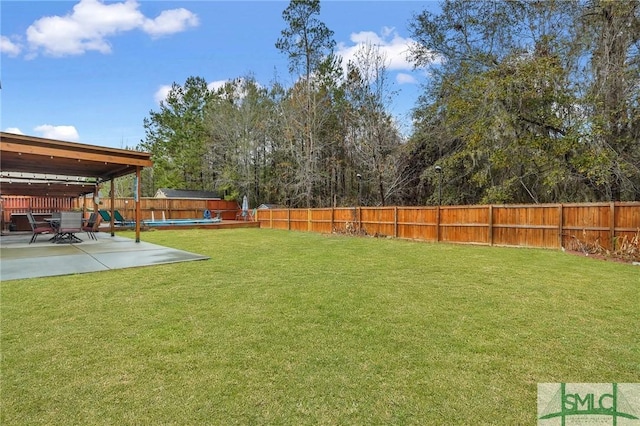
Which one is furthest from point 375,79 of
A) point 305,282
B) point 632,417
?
point 632,417

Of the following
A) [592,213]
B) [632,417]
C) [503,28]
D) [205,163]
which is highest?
[503,28]

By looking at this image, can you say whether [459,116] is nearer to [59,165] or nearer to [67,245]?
[67,245]

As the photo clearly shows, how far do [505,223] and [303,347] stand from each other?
29.6 ft

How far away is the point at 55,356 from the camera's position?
250cm

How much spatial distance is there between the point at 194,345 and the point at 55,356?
3.21ft

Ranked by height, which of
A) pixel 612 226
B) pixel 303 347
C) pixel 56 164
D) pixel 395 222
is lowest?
pixel 303 347

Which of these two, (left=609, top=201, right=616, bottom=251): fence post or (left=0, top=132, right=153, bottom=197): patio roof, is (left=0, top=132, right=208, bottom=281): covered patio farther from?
(left=609, top=201, right=616, bottom=251): fence post

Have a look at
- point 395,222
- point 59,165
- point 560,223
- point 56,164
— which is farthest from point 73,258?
point 560,223

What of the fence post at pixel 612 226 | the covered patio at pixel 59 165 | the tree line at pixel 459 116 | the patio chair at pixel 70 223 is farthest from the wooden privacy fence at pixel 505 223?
the patio chair at pixel 70 223

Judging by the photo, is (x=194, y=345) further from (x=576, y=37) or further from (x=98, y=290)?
(x=576, y=37)

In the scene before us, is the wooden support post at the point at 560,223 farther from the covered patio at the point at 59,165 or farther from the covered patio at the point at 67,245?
the covered patio at the point at 59,165

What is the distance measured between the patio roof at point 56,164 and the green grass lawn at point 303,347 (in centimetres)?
432

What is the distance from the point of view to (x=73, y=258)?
6637mm

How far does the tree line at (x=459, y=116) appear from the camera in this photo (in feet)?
31.7
